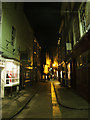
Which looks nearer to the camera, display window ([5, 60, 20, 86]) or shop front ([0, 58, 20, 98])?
shop front ([0, 58, 20, 98])

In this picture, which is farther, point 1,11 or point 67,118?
point 1,11

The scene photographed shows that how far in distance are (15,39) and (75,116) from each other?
1107cm

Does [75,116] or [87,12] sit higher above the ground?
[87,12]

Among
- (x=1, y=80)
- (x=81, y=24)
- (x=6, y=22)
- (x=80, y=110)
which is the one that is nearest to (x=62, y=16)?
(x=81, y=24)

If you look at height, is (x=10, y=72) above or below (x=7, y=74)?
above

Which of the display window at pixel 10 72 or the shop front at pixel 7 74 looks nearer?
the shop front at pixel 7 74

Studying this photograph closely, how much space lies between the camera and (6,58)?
11.6 meters

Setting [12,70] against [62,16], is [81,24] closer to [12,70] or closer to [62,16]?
[12,70]

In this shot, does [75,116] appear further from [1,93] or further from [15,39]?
[15,39]

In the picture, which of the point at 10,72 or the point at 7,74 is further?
the point at 10,72

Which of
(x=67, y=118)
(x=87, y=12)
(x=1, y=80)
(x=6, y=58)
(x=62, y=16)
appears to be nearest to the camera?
(x=67, y=118)

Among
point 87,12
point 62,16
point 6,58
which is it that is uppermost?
point 62,16

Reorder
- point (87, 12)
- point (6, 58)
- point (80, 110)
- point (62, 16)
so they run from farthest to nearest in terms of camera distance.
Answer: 1. point (62, 16)
2. point (6, 58)
3. point (87, 12)
4. point (80, 110)

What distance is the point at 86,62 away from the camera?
9625 mm
